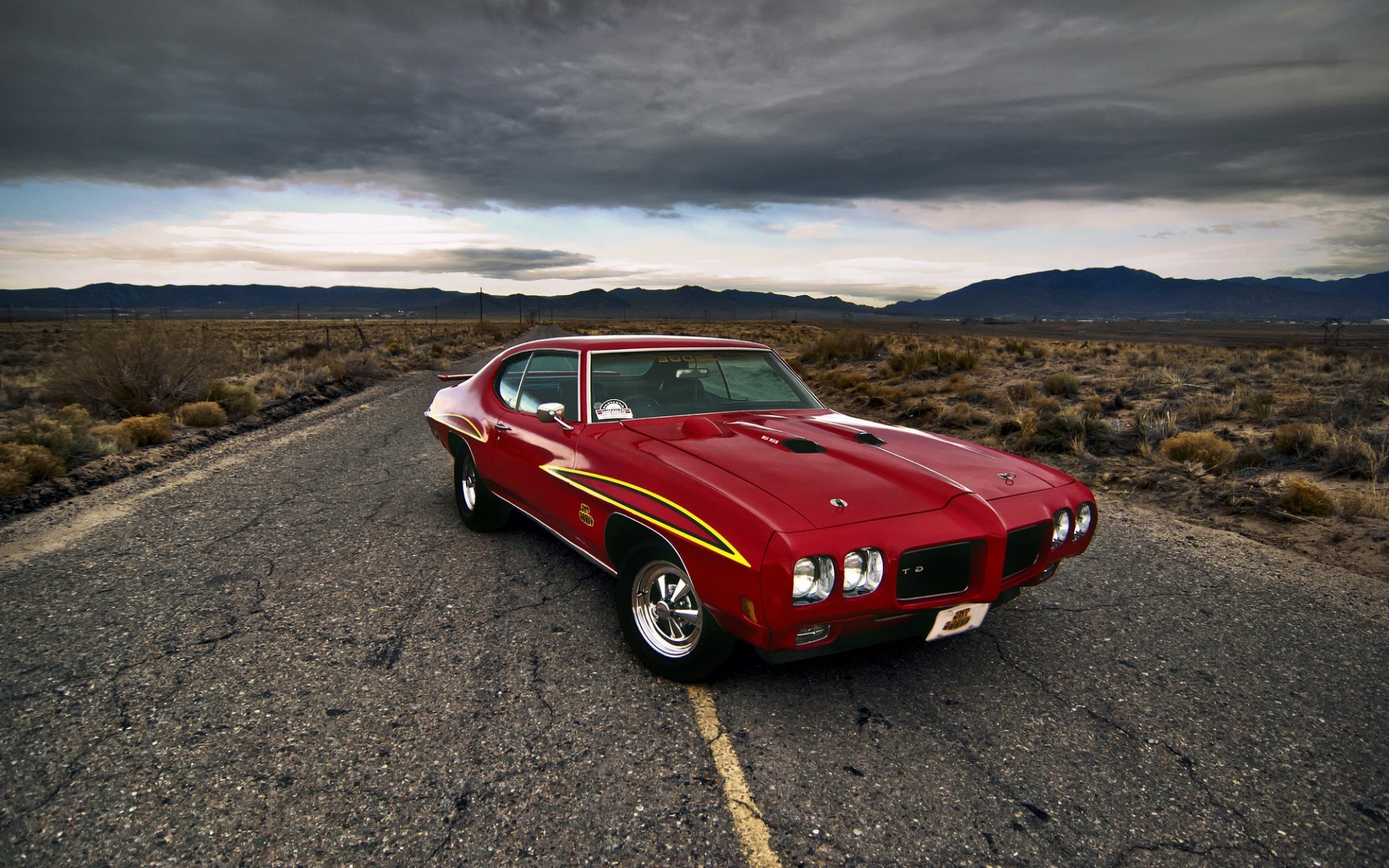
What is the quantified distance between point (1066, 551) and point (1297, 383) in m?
13.7

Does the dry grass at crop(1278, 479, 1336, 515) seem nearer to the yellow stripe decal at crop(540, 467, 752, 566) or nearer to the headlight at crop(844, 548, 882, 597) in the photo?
the headlight at crop(844, 548, 882, 597)

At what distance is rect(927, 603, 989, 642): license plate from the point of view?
2799mm

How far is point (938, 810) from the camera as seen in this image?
2.32 m

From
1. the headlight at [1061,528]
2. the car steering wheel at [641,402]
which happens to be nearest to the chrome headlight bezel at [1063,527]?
the headlight at [1061,528]

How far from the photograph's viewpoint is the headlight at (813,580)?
2523 millimetres

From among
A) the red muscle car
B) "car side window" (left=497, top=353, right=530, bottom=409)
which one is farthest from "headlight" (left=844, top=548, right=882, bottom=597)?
"car side window" (left=497, top=353, right=530, bottom=409)

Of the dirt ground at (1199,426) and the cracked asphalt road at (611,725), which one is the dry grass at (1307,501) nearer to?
the dirt ground at (1199,426)

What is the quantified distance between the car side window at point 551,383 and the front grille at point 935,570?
1953mm

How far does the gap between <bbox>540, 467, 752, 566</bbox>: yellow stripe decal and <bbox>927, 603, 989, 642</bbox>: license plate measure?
860mm

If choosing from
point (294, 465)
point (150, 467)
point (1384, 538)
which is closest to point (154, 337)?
point (150, 467)

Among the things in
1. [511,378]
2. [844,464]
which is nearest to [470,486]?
[511,378]

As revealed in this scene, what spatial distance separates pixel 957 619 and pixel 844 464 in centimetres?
79

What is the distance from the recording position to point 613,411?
151 inches

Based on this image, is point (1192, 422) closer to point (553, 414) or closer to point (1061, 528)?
point (1061, 528)
